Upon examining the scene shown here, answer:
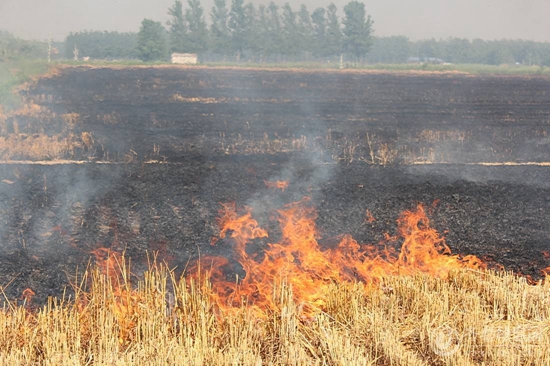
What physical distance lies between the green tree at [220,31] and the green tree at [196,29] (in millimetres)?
2336

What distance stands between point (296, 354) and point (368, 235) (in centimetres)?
577

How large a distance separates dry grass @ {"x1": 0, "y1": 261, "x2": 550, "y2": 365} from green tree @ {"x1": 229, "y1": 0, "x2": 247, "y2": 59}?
99123 mm

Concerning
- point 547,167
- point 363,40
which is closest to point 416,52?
point 363,40

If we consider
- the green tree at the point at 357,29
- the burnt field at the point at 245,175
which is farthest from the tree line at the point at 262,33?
the burnt field at the point at 245,175

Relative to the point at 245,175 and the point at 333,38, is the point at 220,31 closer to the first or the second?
the point at 333,38

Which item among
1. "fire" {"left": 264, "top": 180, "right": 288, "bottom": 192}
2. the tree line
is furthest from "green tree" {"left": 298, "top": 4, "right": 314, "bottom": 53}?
"fire" {"left": 264, "top": 180, "right": 288, "bottom": 192}

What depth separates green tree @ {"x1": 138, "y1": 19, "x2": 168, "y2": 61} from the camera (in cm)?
8875

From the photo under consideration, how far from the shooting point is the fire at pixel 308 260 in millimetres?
9375

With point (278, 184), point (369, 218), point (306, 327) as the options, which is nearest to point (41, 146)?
point (278, 184)

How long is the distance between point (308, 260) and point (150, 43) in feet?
269

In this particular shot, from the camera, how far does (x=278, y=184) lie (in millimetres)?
15289

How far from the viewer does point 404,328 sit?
736cm

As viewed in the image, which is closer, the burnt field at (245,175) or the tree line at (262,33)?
the burnt field at (245,175)

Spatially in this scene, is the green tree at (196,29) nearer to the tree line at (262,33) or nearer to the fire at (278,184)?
the tree line at (262,33)
